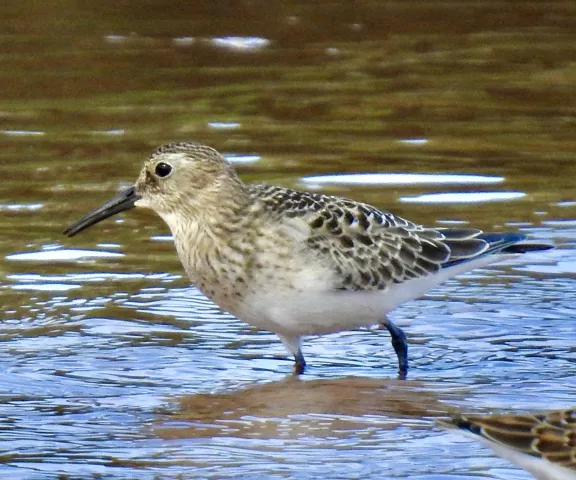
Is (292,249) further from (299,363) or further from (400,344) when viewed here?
(400,344)

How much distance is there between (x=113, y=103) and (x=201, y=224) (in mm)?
6180

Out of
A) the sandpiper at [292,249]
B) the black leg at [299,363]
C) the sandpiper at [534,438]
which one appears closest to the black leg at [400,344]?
the sandpiper at [292,249]

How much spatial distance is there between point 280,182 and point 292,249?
13.3 ft

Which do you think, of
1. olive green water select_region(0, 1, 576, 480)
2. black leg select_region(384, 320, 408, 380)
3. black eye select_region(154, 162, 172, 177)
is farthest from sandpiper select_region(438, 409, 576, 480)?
black eye select_region(154, 162, 172, 177)

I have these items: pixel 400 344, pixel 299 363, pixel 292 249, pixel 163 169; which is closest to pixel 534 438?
pixel 292 249

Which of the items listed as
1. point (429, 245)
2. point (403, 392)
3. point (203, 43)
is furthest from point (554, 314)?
point (203, 43)

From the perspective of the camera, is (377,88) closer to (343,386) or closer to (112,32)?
(112,32)

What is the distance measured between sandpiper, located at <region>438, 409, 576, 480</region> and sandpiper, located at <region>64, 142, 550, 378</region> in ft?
8.90

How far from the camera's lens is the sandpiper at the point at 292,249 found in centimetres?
911

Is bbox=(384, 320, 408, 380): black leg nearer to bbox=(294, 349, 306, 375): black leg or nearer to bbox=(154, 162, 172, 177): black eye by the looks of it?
bbox=(294, 349, 306, 375): black leg

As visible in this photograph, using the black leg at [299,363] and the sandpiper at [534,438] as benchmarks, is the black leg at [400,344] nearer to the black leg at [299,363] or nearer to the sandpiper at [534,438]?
the black leg at [299,363]

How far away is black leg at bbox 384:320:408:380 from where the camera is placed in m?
9.44

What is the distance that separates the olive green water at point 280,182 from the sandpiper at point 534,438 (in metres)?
1.05

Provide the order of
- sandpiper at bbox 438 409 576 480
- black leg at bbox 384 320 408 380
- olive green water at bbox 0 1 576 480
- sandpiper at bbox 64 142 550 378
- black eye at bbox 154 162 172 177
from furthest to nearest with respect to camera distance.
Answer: black eye at bbox 154 162 172 177, black leg at bbox 384 320 408 380, sandpiper at bbox 64 142 550 378, olive green water at bbox 0 1 576 480, sandpiper at bbox 438 409 576 480
